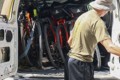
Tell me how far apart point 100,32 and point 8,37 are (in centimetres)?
181

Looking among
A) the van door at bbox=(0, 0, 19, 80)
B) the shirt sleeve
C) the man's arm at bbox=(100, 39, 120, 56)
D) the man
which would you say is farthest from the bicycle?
the man's arm at bbox=(100, 39, 120, 56)

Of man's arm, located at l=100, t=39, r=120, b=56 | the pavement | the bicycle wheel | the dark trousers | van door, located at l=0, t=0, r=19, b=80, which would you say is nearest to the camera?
man's arm, located at l=100, t=39, r=120, b=56

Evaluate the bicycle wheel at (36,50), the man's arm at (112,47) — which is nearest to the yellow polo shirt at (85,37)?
the man's arm at (112,47)

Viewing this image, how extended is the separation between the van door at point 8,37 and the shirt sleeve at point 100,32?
165 centimetres

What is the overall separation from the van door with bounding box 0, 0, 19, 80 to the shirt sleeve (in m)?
1.65

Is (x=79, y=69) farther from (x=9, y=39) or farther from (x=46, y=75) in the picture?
(x=46, y=75)

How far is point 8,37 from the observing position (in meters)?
6.29

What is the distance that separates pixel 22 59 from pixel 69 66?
2.96 m

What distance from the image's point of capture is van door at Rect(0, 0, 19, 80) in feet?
20.2

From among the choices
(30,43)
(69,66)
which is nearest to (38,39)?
(30,43)

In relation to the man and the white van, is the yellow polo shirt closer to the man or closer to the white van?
the man

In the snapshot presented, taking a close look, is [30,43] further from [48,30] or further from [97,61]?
[97,61]

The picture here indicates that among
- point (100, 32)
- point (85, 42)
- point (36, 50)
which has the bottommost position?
point (36, 50)

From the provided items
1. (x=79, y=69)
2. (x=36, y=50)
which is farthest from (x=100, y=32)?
(x=36, y=50)
